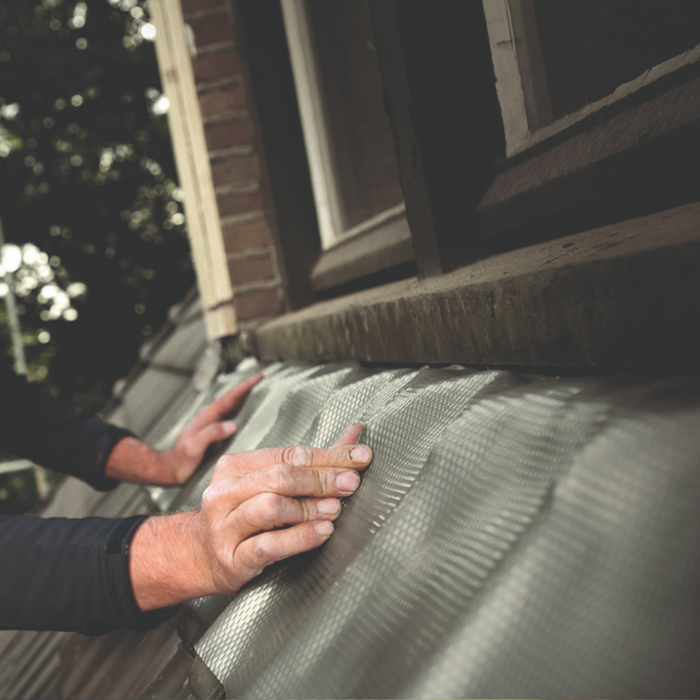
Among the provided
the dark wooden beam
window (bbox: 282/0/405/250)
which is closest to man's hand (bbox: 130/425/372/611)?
the dark wooden beam

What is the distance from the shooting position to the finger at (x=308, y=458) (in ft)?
2.74

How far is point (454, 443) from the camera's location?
719 mm

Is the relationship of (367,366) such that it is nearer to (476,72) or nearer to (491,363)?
(491,363)

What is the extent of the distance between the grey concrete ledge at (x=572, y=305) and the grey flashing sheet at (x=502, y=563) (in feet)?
0.14

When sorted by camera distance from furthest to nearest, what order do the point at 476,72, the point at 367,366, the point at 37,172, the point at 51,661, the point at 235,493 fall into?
the point at 37,172, the point at 51,661, the point at 367,366, the point at 476,72, the point at 235,493

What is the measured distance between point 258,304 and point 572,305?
6.13 feet

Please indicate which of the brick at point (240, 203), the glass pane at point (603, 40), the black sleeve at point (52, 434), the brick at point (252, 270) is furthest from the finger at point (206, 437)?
the glass pane at point (603, 40)

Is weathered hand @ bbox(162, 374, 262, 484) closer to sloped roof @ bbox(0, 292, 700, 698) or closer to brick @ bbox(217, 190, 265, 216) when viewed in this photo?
sloped roof @ bbox(0, 292, 700, 698)

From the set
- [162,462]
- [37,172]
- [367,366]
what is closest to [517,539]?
[367,366]

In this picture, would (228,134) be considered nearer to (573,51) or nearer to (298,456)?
(573,51)

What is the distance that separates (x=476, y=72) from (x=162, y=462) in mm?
1388

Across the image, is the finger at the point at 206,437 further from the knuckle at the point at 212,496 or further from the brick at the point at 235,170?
the brick at the point at 235,170

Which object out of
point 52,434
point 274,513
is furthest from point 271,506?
point 52,434

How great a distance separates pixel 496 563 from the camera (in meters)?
0.56
